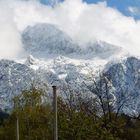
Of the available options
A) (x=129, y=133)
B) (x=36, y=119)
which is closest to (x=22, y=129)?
(x=36, y=119)

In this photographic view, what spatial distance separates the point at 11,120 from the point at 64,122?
14.7 meters

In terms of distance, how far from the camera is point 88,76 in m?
51.5

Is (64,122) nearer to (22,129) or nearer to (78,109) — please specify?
(78,109)

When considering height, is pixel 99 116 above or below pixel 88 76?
below

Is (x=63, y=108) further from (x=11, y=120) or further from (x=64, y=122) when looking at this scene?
(x=11, y=120)

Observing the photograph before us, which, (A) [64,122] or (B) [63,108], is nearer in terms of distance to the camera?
(A) [64,122]

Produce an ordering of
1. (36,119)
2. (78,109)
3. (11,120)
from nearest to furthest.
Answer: (78,109), (36,119), (11,120)

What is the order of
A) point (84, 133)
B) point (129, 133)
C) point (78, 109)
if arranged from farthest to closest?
point (129, 133) → point (78, 109) → point (84, 133)

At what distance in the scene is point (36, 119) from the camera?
177ft

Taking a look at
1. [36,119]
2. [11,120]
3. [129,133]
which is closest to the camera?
[36,119]

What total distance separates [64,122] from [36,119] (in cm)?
685

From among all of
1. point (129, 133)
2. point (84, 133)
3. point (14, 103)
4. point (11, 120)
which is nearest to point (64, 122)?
point (84, 133)

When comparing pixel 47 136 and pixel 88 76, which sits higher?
pixel 88 76

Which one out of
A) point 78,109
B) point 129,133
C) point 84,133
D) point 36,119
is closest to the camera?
point 84,133
